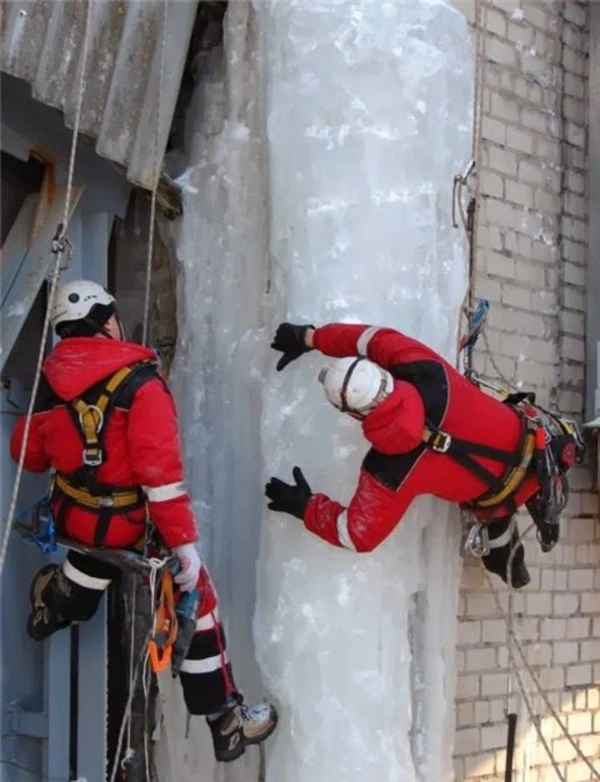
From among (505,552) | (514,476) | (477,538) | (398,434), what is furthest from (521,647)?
(398,434)

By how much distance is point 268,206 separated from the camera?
11.1 ft

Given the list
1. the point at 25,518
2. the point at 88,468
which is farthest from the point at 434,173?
the point at 25,518

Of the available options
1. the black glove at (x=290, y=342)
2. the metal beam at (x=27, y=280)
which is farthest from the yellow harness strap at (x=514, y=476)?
the metal beam at (x=27, y=280)

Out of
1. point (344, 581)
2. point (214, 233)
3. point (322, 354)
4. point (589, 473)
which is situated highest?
point (214, 233)

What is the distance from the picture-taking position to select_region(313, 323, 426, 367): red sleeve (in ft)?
9.84

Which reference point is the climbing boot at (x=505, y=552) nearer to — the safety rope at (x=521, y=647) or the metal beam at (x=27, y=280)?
the safety rope at (x=521, y=647)

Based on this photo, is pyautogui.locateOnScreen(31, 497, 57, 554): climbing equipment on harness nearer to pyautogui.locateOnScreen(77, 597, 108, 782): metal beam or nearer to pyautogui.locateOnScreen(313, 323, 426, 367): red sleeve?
pyautogui.locateOnScreen(77, 597, 108, 782): metal beam

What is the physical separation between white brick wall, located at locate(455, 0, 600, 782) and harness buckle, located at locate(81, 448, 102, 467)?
1.32 metres

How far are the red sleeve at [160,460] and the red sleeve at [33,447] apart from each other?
1.11ft

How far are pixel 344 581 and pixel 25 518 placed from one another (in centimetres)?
94

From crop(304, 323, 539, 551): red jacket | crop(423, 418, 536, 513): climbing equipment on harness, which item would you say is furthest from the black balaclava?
crop(423, 418, 536, 513): climbing equipment on harness

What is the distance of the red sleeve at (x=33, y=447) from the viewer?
3137 millimetres

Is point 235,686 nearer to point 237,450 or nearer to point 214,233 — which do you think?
point 237,450

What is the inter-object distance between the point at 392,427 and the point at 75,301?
91cm
